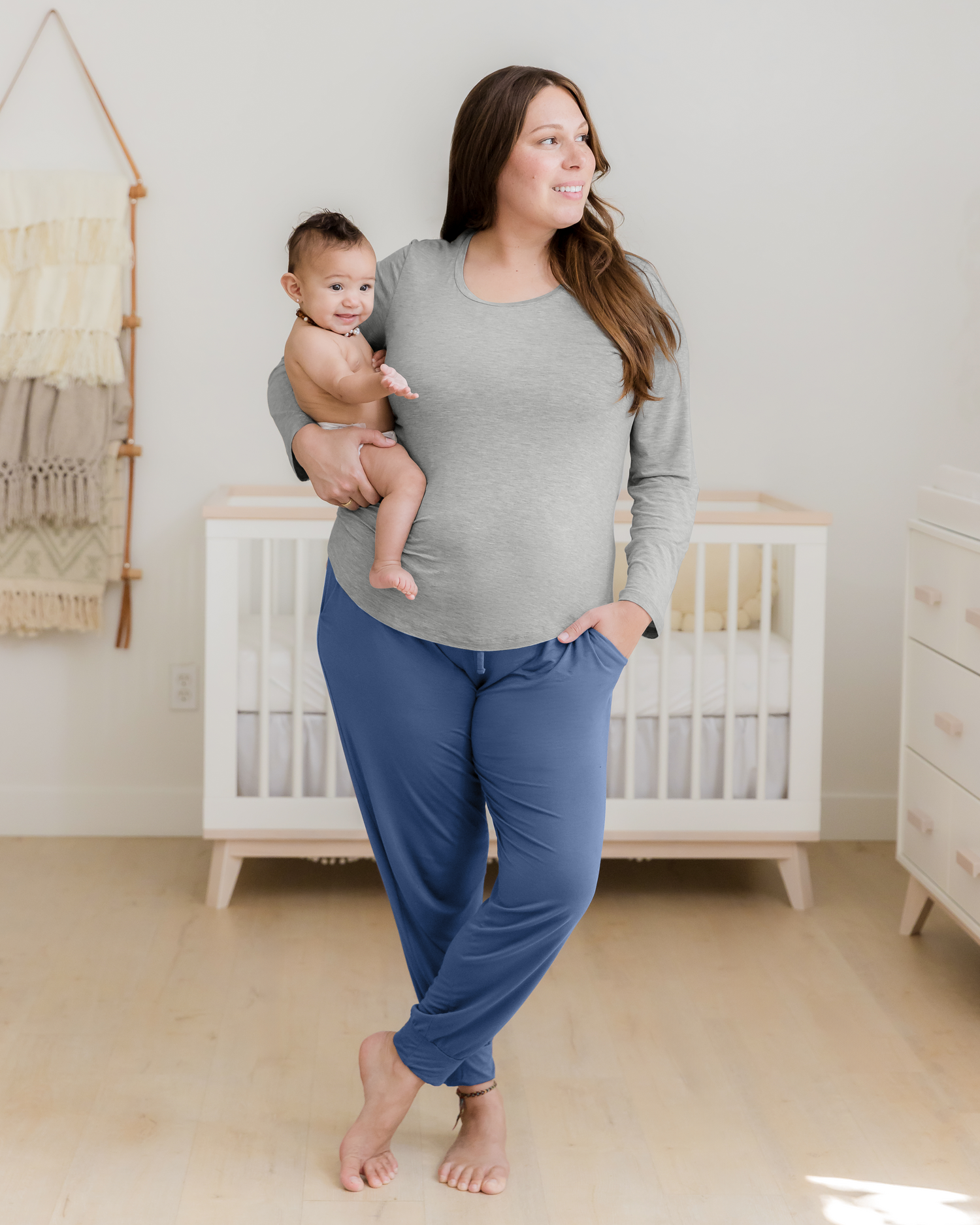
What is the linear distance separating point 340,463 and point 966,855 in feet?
4.30

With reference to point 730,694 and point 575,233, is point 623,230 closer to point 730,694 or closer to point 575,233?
point 730,694

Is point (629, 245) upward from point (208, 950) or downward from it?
upward

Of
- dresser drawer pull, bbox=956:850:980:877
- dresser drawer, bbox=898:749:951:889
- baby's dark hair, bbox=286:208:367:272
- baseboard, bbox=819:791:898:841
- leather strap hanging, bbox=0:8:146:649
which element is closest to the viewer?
baby's dark hair, bbox=286:208:367:272

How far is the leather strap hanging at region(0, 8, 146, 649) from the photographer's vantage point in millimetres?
2564

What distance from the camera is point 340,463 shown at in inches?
52.6

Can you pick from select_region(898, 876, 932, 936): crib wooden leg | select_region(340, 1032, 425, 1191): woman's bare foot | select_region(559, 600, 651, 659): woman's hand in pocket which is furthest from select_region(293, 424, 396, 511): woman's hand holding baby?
select_region(898, 876, 932, 936): crib wooden leg

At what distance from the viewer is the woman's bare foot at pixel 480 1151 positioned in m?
1.48

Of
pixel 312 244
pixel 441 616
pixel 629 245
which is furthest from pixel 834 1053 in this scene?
pixel 629 245

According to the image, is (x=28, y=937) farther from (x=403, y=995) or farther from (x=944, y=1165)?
(x=944, y=1165)

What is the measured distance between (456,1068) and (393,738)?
1.46 feet

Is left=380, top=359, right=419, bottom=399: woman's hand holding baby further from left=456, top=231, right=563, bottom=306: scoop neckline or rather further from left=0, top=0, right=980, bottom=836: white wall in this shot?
left=0, top=0, right=980, bottom=836: white wall

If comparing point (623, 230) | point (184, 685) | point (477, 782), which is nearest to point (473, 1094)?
point (477, 782)

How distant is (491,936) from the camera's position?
132 centimetres

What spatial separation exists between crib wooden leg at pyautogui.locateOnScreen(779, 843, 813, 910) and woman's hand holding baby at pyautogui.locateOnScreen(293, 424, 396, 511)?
146cm
